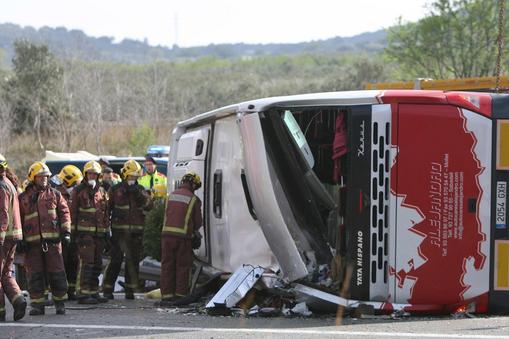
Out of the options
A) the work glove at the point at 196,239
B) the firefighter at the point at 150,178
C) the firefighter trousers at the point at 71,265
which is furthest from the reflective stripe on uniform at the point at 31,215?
the firefighter at the point at 150,178

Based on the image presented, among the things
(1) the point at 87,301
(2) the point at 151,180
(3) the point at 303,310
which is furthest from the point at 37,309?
(2) the point at 151,180

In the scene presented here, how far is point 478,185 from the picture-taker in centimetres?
839

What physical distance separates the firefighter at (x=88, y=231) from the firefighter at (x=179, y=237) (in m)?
1.07

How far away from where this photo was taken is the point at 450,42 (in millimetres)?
31312

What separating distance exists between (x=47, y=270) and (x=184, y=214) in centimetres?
162

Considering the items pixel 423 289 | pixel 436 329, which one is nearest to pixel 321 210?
pixel 423 289

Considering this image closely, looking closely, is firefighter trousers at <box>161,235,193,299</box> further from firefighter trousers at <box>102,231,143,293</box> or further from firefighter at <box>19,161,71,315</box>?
firefighter trousers at <box>102,231,143,293</box>

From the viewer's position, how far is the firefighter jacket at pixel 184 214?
1055 cm

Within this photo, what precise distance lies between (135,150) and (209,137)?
20504 mm

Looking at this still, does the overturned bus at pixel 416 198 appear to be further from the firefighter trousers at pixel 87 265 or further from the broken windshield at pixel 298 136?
the firefighter trousers at pixel 87 265

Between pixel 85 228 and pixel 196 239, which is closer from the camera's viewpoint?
pixel 196 239

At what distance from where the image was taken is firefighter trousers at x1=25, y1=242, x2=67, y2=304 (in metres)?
9.90

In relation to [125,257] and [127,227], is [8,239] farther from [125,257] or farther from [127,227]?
[125,257]

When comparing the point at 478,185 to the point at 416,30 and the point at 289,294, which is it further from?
the point at 416,30
